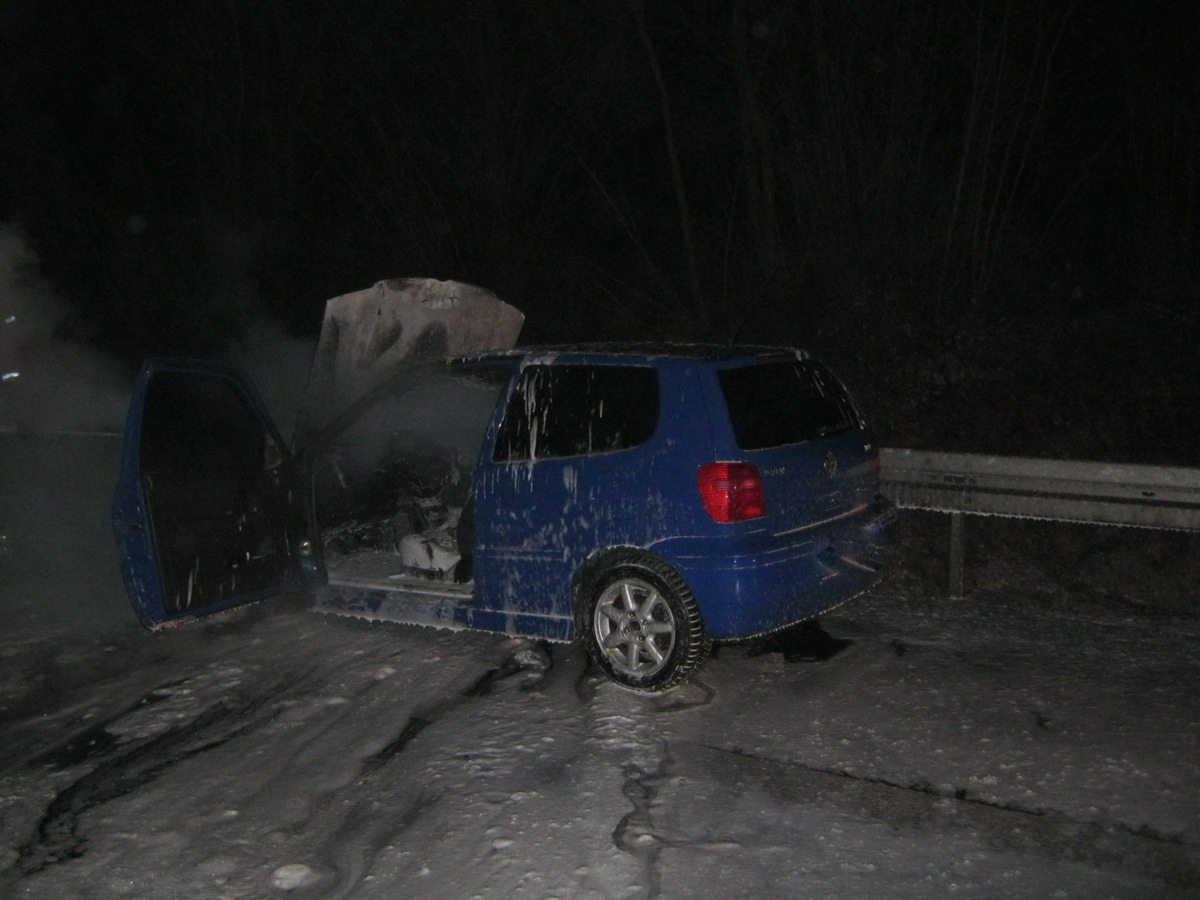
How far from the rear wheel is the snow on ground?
0.47 ft

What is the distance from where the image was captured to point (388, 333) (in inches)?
364

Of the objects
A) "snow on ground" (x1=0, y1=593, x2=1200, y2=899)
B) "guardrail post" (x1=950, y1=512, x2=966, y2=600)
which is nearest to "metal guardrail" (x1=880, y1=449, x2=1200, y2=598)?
"guardrail post" (x1=950, y1=512, x2=966, y2=600)

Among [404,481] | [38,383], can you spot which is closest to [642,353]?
[404,481]

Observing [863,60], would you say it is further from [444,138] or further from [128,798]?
[128,798]

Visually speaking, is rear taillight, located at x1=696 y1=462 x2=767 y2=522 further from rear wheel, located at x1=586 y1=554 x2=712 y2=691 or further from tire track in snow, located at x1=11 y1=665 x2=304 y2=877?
tire track in snow, located at x1=11 y1=665 x2=304 y2=877

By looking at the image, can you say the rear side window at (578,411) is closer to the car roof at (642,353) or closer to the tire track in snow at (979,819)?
the car roof at (642,353)

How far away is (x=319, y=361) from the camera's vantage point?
9.53 meters

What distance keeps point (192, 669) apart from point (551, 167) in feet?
42.9

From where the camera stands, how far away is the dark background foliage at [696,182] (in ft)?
36.3

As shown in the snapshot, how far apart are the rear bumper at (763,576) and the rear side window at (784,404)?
0.48 meters

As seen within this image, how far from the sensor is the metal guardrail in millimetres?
6762

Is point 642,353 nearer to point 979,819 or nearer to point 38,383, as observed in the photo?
point 979,819

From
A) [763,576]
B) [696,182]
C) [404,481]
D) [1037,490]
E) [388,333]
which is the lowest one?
[763,576]

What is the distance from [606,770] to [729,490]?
4.61ft
